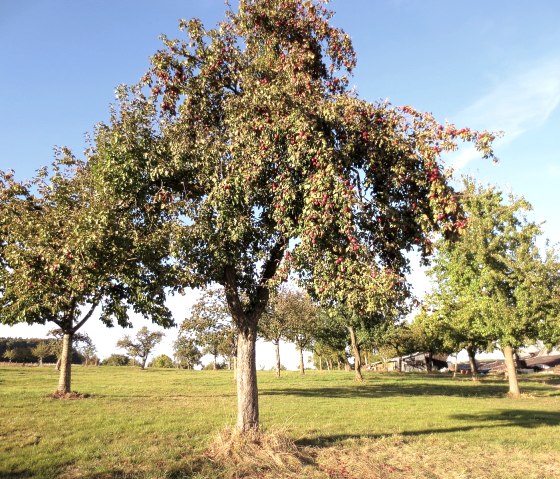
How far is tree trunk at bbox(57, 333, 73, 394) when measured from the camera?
82.8ft

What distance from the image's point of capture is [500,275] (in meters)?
32.1

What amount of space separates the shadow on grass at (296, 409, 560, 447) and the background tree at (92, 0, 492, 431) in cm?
347

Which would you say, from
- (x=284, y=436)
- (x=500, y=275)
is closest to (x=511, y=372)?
(x=500, y=275)

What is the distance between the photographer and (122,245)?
1156 cm

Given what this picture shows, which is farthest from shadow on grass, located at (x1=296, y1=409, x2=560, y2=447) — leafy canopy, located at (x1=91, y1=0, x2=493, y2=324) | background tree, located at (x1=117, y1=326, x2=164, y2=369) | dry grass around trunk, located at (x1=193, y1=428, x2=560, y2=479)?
background tree, located at (x1=117, y1=326, x2=164, y2=369)

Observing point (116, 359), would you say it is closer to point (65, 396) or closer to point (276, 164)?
point (65, 396)

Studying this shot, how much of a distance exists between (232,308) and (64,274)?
17.5 ft

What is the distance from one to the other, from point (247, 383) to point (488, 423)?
13.4 meters

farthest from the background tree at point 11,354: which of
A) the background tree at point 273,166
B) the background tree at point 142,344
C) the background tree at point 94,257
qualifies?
the background tree at point 273,166

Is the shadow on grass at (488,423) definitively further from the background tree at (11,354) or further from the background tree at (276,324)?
the background tree at (11,354)

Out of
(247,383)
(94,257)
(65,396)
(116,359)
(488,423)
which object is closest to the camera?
(94,257)

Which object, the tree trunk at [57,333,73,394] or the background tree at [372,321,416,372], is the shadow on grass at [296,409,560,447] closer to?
the tree trunk at [57,333,73,394]

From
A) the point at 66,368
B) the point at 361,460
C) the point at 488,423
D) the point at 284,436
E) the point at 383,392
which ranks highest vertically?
the point at 66,368

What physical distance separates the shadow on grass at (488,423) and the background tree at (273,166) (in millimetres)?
3470
